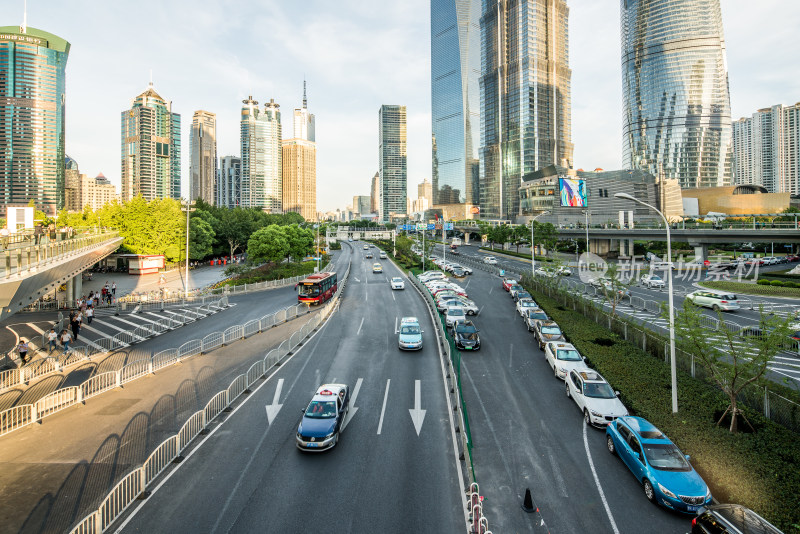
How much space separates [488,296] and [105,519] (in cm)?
3869

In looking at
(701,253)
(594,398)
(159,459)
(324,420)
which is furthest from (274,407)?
(701,253)

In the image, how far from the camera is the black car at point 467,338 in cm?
2622

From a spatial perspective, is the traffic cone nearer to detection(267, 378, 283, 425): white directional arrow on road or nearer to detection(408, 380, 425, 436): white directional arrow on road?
detection(408, 380, 425, 436): white directional arrow on road

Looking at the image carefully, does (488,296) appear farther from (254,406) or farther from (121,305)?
(121,305)

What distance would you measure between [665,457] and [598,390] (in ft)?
16.5

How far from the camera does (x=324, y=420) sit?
1462 cm

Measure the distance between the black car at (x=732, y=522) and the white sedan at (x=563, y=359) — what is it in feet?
34.9

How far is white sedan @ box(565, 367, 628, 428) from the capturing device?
16047 millimetres

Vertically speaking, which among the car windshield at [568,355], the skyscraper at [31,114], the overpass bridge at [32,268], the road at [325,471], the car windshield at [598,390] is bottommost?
the road at [325,471]

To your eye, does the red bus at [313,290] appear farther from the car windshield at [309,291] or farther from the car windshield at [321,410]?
the car windshield at [321,410]

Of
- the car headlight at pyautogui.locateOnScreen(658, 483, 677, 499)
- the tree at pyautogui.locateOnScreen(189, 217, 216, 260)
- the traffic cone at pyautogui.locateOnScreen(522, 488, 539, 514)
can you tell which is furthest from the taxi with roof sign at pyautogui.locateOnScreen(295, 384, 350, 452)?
the tree at pyautogui.locateOnScreen(189, 217, 216, 260)

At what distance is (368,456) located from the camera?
14.0 meters

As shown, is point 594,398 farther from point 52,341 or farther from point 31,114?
point 31,114

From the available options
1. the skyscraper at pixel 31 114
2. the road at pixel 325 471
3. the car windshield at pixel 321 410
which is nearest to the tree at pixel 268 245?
the road at pixel 325 471
